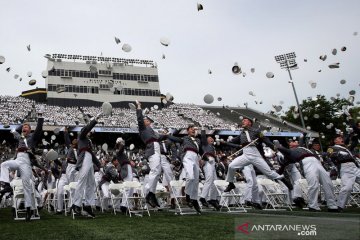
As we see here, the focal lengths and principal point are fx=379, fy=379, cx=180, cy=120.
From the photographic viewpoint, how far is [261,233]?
16.5ft

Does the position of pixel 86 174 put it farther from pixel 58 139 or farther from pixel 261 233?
pixel 58 139

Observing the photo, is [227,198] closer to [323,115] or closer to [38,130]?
[38,130]

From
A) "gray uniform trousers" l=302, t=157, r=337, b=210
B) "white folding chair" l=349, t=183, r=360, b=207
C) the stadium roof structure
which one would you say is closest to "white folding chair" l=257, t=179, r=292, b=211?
"white folding chair" l=349, t=183, r=360, b=207

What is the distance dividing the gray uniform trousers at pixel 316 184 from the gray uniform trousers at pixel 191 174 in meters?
2.97

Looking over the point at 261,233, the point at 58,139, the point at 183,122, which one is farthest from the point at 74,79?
the point at 261,233

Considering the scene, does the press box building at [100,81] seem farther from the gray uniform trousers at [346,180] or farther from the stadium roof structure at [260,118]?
the gray uniform trousers at [346,180]

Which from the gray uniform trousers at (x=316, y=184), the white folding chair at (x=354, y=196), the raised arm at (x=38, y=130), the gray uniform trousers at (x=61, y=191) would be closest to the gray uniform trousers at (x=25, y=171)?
the raised arm at (x=38, y=130)

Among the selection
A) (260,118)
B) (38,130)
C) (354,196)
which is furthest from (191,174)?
(260,118)

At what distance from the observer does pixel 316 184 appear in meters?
9.86

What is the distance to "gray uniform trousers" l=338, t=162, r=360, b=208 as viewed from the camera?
981 cm

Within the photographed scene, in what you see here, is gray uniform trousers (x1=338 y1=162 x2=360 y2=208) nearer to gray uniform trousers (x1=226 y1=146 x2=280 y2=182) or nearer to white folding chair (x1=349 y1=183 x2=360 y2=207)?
gray uniform trousers (x1=226 y1=146 x2=280 y2=182)

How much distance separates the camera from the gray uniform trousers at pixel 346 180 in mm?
9812

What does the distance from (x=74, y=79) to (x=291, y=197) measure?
47.2 m

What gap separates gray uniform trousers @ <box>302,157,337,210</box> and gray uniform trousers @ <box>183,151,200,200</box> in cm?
297
